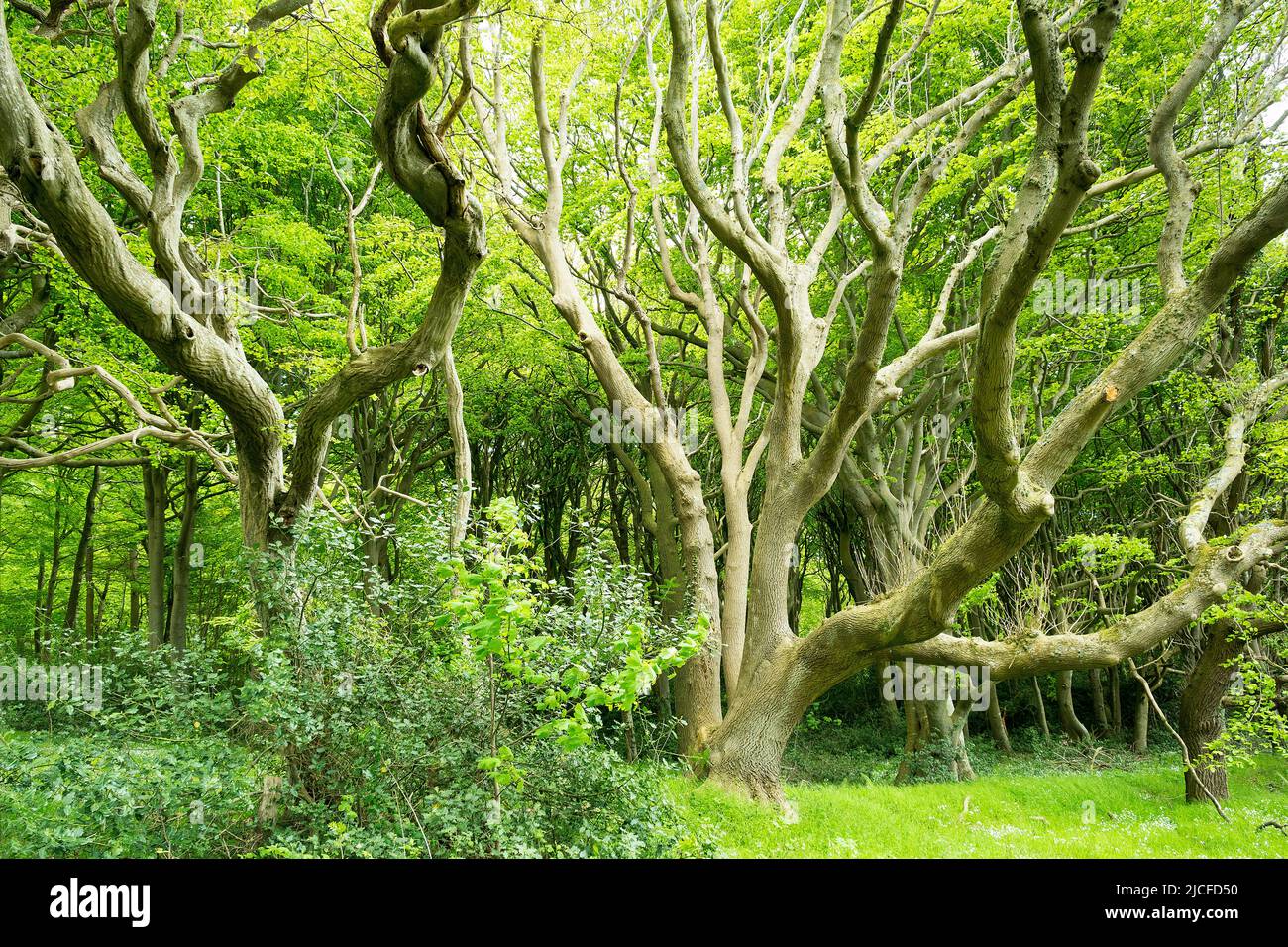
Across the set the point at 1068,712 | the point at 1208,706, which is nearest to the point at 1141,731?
the point at 1068,712

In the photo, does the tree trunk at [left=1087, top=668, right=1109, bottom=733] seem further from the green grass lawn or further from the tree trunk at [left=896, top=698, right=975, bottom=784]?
the tree trunk at [left=896, top=698, right=975, bottom=784]

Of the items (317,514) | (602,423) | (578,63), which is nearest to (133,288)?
(317,514)

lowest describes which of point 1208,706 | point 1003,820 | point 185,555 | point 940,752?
point 940,752

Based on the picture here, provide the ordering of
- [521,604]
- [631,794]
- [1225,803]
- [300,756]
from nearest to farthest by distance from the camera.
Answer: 1. [521,604]
2. [300,756]
3. [631,794]
4. [1225,803]

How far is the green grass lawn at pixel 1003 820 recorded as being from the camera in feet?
23.7

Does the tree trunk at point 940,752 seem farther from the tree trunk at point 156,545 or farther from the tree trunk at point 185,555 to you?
the tree trunk at point 156,545

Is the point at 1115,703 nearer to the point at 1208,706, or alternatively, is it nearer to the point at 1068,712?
the point at 1068,712

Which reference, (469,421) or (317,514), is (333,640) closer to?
(317,514)

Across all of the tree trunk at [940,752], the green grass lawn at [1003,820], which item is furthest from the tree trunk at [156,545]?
the tree trunk at [940,752]

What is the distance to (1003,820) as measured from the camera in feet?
30.2

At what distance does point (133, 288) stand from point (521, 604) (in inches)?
131

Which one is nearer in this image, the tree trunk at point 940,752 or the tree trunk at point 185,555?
the tree trunk at point 940,752

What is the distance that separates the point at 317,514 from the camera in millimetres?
5266

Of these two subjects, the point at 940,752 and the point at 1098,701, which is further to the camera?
the point at 1098,701
